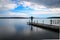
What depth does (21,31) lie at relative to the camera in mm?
1465

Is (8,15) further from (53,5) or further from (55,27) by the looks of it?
(55,27)

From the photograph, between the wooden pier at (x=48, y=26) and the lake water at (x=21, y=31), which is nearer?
the lake water at (x=21, y=31)

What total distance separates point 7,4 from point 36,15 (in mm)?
548

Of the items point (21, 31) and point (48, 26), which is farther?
point (48, 26)

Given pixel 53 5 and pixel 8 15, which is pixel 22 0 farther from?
→ pixel 53 5

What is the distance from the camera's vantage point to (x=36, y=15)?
1.45 meters

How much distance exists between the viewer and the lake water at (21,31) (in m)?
1.39

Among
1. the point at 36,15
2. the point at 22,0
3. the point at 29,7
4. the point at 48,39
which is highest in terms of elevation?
the point at 22,0

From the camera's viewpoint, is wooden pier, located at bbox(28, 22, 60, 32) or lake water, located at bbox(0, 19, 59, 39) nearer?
lake water, located at bbox(0, 19, 59, 39)

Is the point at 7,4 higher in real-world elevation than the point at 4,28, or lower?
higher

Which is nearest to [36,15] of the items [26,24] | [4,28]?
[26,24]

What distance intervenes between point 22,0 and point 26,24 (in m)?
0.43

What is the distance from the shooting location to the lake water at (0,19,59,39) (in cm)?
139

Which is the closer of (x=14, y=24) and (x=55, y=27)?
(x=14, y=24)
